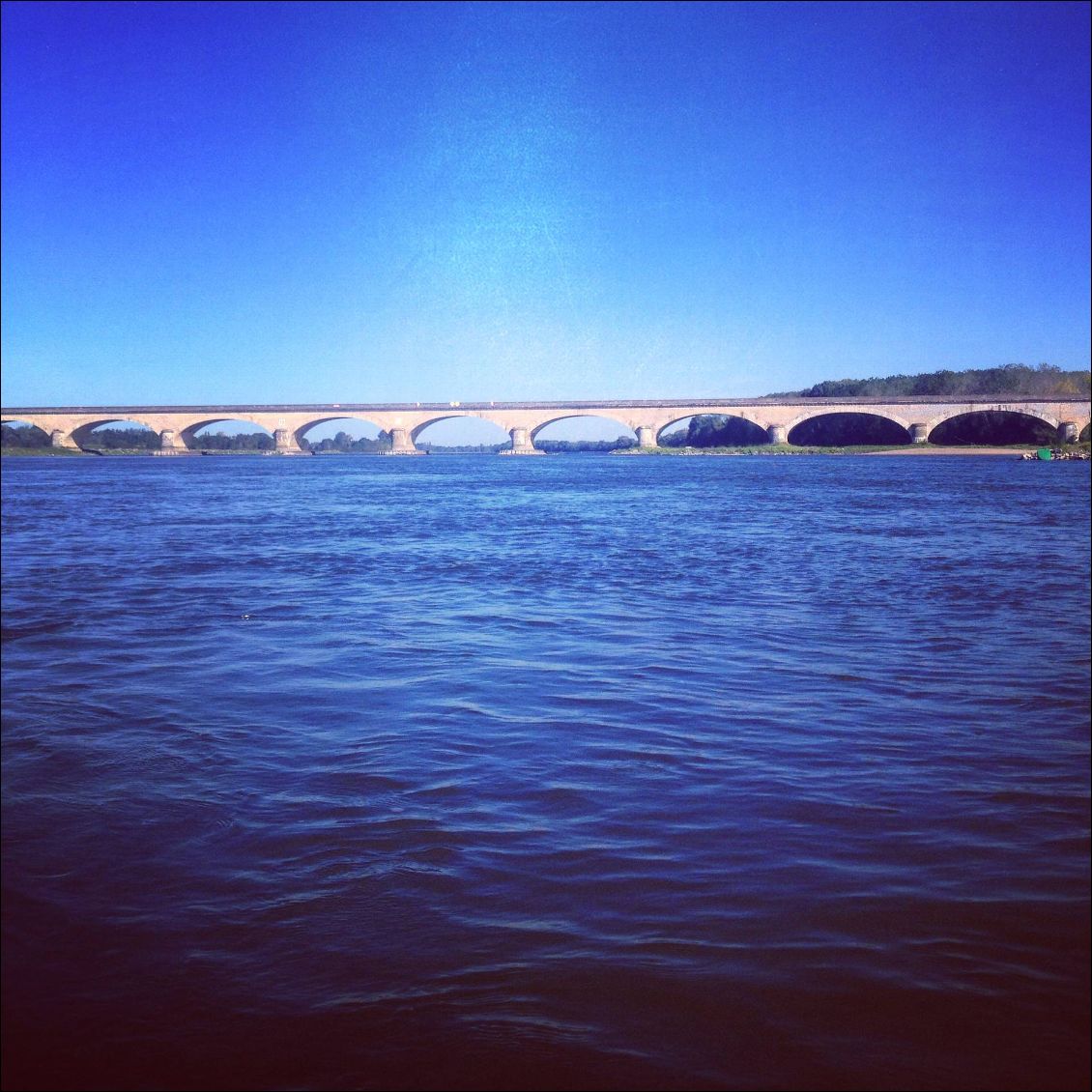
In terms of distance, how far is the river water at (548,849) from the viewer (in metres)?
2.55

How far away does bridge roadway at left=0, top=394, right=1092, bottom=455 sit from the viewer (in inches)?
3568

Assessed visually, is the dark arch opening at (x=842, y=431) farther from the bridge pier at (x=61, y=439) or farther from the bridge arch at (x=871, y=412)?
the bridge pier at (x=61, y=439)

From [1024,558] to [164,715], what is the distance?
13129 mm

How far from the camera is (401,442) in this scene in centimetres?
10850

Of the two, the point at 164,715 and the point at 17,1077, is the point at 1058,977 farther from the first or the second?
the point at 164,715

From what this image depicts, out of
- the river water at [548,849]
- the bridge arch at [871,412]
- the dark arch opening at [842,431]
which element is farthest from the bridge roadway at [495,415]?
the river water at [548,849]

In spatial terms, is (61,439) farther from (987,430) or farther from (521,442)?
(987,430)

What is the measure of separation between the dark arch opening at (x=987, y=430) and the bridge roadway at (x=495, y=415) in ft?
18.3

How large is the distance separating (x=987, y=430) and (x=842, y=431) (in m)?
18.0

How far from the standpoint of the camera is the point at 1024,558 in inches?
552

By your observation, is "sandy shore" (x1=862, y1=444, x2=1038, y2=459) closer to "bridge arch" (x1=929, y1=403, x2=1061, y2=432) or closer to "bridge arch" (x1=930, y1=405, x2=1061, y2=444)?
"bridge arch" (x1=930, y1=405, x2=1061, y2=444)

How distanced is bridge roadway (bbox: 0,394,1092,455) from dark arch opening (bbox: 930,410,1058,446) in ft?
18.3

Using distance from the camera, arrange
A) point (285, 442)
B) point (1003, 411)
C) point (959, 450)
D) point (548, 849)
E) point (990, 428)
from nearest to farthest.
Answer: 1. point (548, 849)
2. point (1003, 411)
3. point (959, 450)
4. point (990, 428)
5. point (285, 442)

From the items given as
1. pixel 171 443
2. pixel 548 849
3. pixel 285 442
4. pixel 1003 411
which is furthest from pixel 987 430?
pixel 548 849
